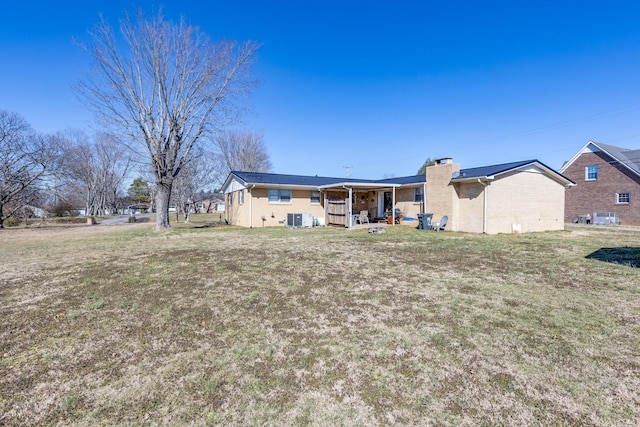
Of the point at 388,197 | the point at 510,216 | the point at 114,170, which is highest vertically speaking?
the point at 114,170

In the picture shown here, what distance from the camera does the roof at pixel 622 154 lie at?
70.9ft

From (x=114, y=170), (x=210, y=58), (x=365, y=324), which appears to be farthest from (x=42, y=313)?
(x=114, y=170)

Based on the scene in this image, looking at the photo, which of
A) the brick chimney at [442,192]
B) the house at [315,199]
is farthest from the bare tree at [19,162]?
the brick chimney at [442,192]

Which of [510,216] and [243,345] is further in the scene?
[510,216]

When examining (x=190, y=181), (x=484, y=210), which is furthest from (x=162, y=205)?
(x=484, y=210)

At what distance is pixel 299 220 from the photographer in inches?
703

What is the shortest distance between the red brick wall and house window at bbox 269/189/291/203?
24.3 meters

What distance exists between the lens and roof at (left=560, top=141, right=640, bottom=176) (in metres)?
21.6

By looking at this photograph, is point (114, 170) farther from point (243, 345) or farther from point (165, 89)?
point (243, 345)

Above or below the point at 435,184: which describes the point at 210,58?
above

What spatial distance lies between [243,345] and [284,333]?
1.66 feet

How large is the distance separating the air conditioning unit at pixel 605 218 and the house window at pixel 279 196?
78.9 feet

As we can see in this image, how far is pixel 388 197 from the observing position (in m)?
20.1

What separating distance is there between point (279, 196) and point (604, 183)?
83.8ft
